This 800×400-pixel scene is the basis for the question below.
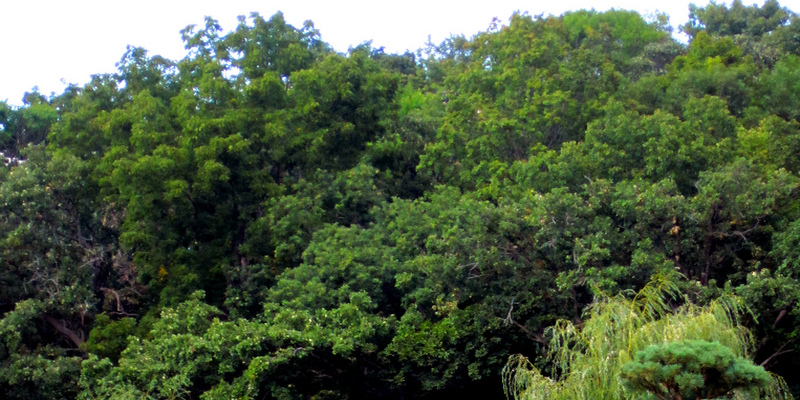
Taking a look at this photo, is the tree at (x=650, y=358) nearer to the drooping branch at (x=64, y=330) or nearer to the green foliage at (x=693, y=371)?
the green foliage at (x=693, y=371)

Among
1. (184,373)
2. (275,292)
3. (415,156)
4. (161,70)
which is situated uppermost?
(161,70)

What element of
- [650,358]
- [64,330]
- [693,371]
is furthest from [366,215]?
[693,371]

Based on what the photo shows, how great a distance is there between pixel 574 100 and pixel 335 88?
6198mm

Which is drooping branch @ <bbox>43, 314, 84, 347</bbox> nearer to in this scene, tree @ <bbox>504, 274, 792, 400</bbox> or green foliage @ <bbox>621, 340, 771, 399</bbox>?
tree @ <bbox>504, 274, 792, 400</bbox>

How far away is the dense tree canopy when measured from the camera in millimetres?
16141

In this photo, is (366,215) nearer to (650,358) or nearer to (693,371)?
(650,358)

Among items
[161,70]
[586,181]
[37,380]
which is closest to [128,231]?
[37,380]

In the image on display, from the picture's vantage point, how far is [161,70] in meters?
23.2

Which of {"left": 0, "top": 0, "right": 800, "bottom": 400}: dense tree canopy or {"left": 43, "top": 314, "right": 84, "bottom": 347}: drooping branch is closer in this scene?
{"left": 0, "top": 0, "right": 800, "bottom": 400}: dense tree canopy

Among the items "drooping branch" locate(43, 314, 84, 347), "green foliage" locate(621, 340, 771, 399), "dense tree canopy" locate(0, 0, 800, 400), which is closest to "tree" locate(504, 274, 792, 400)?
"green foliage" locate(621, 340, 771, 399)

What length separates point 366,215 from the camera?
846 inches

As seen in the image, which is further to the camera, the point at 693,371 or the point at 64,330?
the point at 64,330

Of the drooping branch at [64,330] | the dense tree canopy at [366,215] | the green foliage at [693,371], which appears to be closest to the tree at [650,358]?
the green foliage at [693,371]

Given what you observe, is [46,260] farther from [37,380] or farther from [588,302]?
[588,302]
